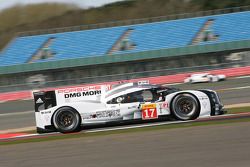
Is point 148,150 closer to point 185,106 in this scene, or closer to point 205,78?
point 185,106

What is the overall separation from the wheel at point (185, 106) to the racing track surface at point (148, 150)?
1383mm

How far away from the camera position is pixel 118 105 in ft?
36.7

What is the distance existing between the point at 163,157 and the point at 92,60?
32.0 m

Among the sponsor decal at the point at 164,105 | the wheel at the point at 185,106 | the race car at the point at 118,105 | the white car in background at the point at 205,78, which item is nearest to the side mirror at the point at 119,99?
the race car at the point at 118,105

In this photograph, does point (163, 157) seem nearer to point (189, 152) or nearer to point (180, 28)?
point (189, 152)

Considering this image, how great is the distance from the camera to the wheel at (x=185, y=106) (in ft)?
35.7

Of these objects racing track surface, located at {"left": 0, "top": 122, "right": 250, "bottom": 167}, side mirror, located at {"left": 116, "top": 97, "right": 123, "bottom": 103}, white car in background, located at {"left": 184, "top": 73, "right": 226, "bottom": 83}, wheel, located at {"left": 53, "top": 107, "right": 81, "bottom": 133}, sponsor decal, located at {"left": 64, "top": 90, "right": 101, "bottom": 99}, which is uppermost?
white car in background, located at {"left": 184, "top": 73, "right": 226, "bottom": 83}

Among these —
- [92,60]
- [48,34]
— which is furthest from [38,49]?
[92,60]

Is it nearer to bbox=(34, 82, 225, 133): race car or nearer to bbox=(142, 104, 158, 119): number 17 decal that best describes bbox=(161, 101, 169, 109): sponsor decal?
bbox=(34, 82, 225, 133): race car

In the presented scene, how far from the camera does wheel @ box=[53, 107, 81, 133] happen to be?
1124 cm

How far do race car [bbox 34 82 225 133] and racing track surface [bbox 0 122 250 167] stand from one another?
1.44 meters

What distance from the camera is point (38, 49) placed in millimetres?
43625

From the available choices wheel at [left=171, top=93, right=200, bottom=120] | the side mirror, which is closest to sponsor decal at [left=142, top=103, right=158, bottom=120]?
wheel at [left=171, top=93, right=200, bottom=120]

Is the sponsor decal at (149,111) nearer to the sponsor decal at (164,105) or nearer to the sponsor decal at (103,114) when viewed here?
the sponsor decal at (164,105)
